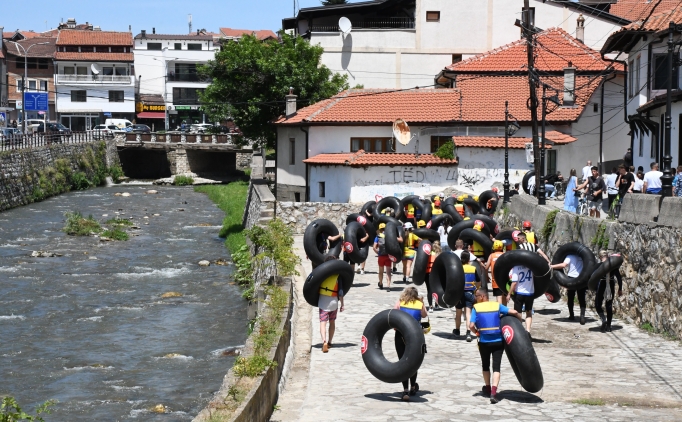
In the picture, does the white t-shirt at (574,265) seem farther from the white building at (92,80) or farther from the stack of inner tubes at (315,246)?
the white building at (92,80)

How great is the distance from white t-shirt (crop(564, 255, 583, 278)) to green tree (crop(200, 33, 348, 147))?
35.7 m

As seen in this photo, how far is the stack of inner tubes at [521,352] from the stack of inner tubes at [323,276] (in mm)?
4105

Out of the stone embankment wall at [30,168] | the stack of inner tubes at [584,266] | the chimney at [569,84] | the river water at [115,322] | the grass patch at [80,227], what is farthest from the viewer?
the stone embankment wall at [30,168]

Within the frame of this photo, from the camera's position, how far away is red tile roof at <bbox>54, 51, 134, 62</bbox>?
325 feet

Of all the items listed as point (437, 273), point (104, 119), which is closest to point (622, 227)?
point (437, 273)

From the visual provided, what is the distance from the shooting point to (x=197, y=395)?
18453 millimetres

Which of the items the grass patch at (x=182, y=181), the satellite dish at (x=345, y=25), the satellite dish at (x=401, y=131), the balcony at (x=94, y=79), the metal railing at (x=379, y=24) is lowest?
the grass patch at (x=182, y=181)

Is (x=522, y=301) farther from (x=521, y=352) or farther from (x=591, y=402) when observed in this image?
(x=521, y=352)

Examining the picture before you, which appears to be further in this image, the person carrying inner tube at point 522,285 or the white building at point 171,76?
the white building at point 171,76

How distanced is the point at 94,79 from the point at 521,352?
300 feet

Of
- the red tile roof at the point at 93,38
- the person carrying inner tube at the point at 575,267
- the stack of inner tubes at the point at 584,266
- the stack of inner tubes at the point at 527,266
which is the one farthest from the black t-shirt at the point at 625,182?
the red tile roof at the point at 93,38

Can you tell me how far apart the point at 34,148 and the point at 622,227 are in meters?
42.8

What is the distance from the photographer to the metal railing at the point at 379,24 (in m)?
58.6

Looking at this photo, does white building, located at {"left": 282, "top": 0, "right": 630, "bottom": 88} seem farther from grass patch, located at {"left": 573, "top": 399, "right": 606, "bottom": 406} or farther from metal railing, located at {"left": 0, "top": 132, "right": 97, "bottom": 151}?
grass patch, located at {"left": 573, "top": 399, "right": 606, "bottom": 406}
